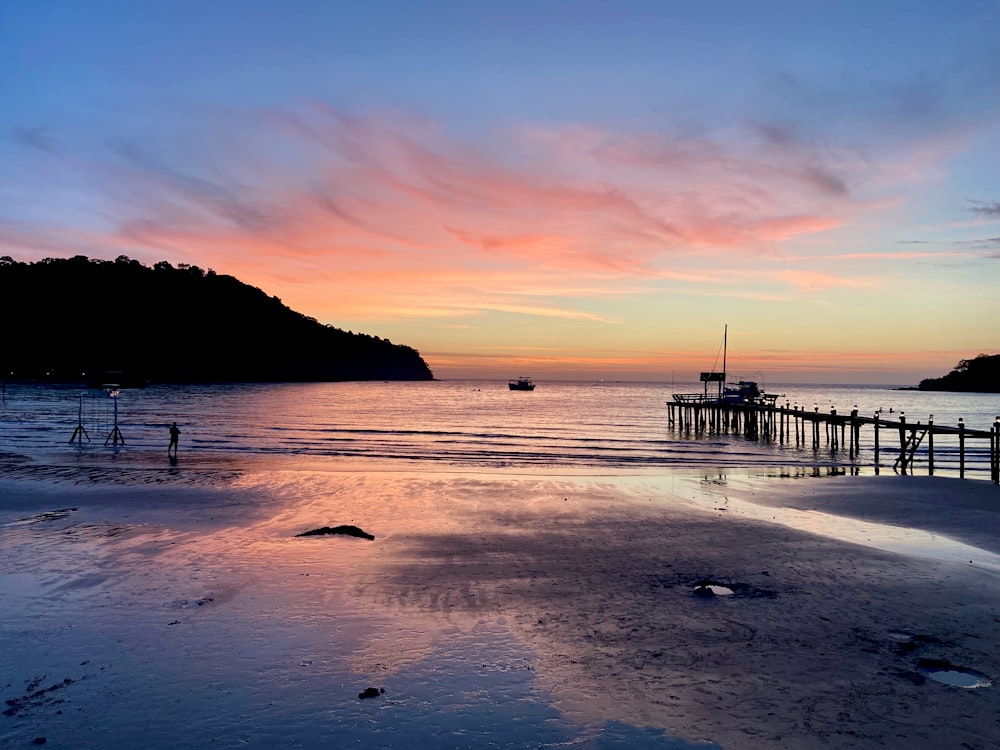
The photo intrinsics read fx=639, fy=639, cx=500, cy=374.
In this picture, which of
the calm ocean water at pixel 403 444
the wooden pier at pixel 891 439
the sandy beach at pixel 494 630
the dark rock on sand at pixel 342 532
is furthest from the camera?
the calm ocean water at pixel 403 444

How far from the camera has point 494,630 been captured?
9617 mm

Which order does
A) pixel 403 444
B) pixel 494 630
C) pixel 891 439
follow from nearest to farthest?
pixel 494 630
pixel 403 444
pixel 891 439

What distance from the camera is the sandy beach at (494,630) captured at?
271 inches

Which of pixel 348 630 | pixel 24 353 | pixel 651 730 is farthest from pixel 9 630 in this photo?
pixel 24 353

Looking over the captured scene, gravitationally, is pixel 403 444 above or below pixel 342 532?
below

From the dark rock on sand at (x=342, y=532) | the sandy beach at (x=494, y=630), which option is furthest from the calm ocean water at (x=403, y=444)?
the dark rock on sand at (x=342, y=532)

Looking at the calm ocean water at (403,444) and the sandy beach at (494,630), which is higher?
the sandy beach at (494,630)

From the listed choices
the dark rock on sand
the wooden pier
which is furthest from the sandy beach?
the wooden pier

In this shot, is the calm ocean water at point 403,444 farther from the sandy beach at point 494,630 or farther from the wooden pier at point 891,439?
the sandy beach at point 494,630

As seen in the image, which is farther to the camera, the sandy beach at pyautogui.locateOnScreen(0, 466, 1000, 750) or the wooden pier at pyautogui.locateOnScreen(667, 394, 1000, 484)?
the wooden pier at pyautogui.locateOnScreen(667, 394, 1000, 484)

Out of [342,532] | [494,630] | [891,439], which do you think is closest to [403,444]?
[342,532]

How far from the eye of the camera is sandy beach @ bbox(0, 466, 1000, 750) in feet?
22.6

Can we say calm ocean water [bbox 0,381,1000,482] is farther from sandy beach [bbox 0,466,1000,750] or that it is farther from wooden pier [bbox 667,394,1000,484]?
sandy beach [bbox 0,466,1000,750]

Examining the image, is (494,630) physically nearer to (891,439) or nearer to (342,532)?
(342,532)
